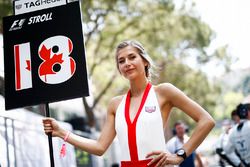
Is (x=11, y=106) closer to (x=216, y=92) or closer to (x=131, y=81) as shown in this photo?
(x=131, y=81)

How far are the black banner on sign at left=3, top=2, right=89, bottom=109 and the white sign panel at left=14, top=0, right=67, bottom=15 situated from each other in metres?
0.05

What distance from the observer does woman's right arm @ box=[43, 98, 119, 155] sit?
263 centimetres

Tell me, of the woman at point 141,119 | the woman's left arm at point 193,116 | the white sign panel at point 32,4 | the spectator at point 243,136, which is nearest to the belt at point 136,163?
the woman at point 141,119

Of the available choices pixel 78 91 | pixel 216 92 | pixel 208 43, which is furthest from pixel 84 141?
pixel 216 92

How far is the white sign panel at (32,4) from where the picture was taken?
3035mm

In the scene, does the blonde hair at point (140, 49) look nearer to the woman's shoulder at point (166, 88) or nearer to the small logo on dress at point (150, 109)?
the woman's shoulder at point (166, 88)

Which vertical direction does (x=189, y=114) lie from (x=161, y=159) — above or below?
above

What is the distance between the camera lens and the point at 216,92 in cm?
2369

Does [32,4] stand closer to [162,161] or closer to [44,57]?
[44,57]

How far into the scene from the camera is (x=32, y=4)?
10.2 ft

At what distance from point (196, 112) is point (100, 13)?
1173cm

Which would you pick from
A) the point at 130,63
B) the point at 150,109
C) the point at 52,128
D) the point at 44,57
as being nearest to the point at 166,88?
the point at 150,109

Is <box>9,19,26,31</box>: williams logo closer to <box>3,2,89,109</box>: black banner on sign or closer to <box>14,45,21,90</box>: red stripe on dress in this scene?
<box>3,2,89,109</box>: black banner on sign

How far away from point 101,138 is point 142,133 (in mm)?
434
